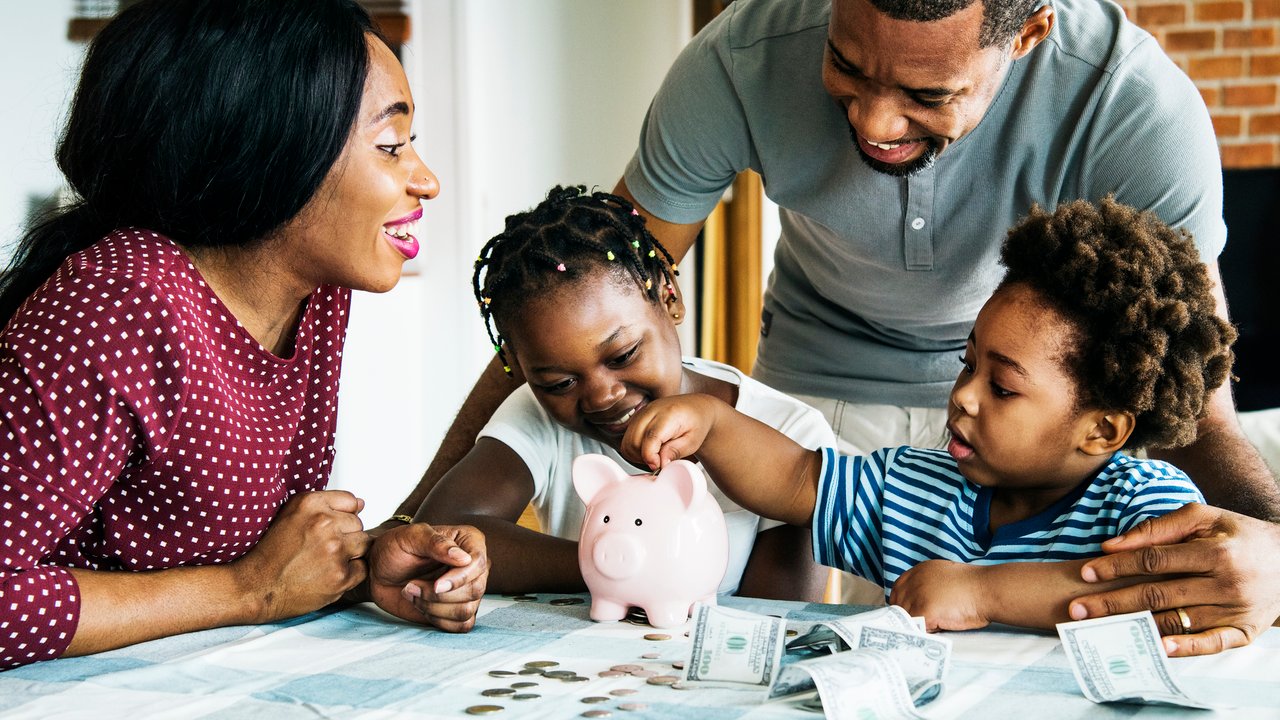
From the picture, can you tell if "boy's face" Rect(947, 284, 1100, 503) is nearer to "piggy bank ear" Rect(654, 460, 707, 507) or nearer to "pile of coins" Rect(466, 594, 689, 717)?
"piggy bank ear" Rect(654, 460, 707, 507)

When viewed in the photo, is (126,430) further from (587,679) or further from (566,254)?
(566,254)

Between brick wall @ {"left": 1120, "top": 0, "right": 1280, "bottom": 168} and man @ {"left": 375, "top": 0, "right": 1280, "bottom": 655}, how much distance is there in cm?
285

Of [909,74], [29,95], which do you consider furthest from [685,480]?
[29,95]

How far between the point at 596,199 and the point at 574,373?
26cm

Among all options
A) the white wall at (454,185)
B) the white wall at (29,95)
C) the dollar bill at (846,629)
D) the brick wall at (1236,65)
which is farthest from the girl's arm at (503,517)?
the brick wall at (1236,65)

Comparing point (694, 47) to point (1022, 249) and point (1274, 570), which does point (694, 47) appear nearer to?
point (1022, 249)

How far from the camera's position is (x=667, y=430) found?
128 cm

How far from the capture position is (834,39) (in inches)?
55.8

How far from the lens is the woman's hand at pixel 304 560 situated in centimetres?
116

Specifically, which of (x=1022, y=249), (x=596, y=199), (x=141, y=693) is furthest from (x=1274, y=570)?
(x=141, y=693)

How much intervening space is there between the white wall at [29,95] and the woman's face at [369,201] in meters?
1.26

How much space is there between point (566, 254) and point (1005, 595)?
648 millimetres

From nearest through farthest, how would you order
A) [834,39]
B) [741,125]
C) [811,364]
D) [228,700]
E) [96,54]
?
[228,700] < [96,54] < [834,39] < [741,125] < [811,364]

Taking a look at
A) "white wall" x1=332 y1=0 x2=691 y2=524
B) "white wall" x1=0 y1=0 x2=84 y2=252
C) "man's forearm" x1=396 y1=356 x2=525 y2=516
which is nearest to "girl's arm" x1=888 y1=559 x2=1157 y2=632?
"man's forearm" x1=396 y1=356 x2=525 y2=516
